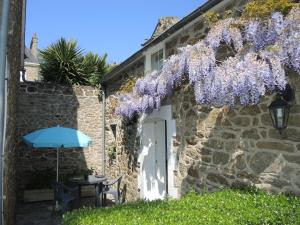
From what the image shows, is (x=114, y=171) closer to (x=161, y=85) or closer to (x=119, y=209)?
(x=161, y=85)

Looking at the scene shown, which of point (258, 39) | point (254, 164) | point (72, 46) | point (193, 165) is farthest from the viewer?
point (72, 46)

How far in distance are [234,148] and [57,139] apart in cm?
385

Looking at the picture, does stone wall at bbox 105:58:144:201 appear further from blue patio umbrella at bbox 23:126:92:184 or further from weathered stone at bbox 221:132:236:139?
weathered stone at bbox 221:132:236:139

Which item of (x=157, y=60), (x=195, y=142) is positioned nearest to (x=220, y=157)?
(x=195, y=142)

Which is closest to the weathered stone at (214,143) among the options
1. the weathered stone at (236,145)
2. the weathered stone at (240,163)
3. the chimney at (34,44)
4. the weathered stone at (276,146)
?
the weathered stone at (236,145)

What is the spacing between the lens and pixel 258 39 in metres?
3.92

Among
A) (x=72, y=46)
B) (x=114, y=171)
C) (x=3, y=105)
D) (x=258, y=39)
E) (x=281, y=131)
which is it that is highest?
(x=72, y=46)

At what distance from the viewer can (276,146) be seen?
3.99 meters

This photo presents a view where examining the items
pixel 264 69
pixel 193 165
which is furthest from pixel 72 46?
pixel 264 69

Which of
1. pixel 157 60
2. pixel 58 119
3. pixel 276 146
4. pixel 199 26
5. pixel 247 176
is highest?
pixel 199 26

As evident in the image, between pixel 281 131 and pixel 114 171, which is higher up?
pixel 281 131

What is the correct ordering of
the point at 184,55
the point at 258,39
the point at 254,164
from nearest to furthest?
the point at 258,39
the point at 254,164
the point at 184,55

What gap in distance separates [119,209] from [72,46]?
7.82m

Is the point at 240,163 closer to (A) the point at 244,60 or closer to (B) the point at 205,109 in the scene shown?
(B) the point at 205,109
